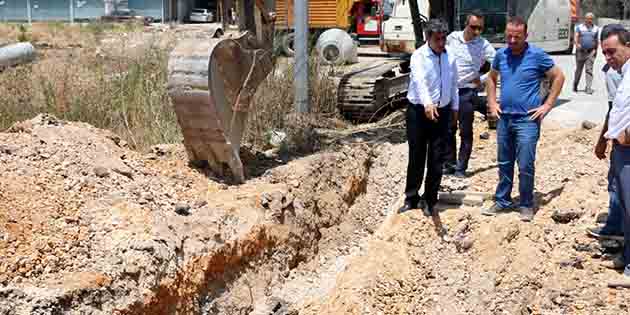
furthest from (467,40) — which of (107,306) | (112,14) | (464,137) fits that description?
(112,14)

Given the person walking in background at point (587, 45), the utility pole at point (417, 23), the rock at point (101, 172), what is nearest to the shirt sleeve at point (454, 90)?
the rock at point (101, 172)

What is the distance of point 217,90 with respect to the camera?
6.66 meters

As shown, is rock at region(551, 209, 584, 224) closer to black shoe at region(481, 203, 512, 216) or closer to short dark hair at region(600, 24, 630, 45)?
black shoe at region(481, 203, 512, 216)

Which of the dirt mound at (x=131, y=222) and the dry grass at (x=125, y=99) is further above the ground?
the dry grass at (x=125, y=99)

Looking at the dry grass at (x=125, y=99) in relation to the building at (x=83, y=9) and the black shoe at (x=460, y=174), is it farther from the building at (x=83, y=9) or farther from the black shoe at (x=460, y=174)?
the building at (x=83, y=9)

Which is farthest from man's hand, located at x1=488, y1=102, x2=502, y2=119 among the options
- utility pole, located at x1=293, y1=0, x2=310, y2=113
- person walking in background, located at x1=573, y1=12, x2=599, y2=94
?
person walking in background, located at x1=573, y1=12, x2=599, y2=94

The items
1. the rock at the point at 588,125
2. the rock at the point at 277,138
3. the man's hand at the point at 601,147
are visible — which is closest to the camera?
the man's hand at the point at 601,147

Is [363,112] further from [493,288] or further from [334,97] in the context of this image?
[493,288]

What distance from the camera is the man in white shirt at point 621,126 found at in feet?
17.1

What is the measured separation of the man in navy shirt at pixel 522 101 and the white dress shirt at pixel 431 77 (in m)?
0.49

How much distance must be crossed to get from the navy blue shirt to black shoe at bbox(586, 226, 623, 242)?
3.72ft

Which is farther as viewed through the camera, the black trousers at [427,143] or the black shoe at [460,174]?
the black shoe at [460,174]

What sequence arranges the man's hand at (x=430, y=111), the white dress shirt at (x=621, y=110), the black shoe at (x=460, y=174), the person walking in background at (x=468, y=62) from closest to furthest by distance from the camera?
1. the white dress shirt at (x=621, y=110)
2. the man's hand at (x=430, y=111)
3. the person walking in background at (x=468, y=62)
4. the black shoe at (x=460, y=174)

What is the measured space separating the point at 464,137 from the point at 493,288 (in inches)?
85.2
